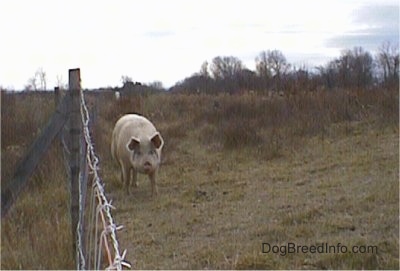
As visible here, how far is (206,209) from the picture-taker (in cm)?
823

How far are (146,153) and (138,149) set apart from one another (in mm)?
114

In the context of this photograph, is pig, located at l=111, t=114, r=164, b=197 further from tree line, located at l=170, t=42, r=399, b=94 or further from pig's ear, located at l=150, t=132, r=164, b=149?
tree line, located at l=170, t=42, r=399, b=94

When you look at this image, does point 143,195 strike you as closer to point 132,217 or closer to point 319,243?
point 132,217

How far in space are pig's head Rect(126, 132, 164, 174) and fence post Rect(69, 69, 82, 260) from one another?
4114mm

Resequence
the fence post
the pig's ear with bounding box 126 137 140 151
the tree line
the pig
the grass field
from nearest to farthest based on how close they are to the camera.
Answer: the fence post
the grass field
the pig's ear with bounding box 126 137 140 151
the pig
the tree line

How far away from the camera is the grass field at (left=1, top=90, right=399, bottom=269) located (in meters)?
5.88

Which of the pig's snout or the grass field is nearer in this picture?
the grass field

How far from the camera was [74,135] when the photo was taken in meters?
5.08

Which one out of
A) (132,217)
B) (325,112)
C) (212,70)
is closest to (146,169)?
(132,217)

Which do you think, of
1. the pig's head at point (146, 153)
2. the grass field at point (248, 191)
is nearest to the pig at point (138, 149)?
the pig's head at point (146, 153)

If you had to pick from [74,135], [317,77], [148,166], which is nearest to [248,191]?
[148,166]

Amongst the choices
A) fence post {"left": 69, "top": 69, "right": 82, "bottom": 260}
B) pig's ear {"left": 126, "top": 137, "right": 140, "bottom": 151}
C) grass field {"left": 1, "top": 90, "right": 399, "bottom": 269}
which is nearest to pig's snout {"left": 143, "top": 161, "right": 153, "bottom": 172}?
pig's ear {"left": 126, "top": 137, "right": 140, "bottom": 151}

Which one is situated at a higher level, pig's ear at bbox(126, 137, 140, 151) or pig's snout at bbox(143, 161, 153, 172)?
pig's ear at bbox(126, 137, 140, 151)

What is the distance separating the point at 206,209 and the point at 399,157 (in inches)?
133
